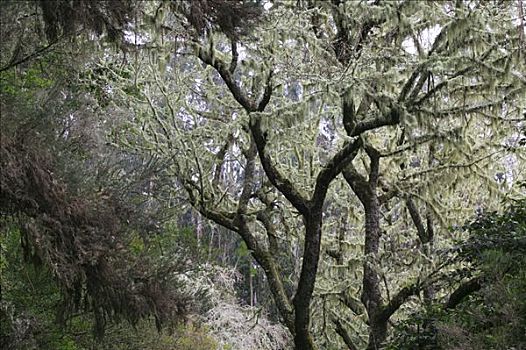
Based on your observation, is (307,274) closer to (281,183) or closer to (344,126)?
(281,183)

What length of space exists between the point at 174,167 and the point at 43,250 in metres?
3.85

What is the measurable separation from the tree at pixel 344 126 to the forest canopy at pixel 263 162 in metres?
0.03

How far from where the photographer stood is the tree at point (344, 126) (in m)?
5.98

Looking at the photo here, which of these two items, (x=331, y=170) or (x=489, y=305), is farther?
(x=331, y=170)

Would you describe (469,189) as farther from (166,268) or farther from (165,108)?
(166,268)

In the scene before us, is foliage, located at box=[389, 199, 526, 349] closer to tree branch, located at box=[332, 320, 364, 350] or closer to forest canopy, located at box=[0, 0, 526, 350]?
forest canopy, located at box=[0, 0, 526, 350]

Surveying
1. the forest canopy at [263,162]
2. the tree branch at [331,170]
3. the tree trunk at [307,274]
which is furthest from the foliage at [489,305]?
the tree branch at [331,170]

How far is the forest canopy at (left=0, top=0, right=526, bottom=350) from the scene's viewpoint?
14.5ft

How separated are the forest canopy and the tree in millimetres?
33

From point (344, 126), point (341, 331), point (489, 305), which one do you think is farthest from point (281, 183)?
point (341, 331)

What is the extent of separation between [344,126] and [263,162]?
1.08m

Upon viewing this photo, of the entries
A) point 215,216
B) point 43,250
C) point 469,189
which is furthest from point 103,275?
point 469,189

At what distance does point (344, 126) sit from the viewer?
6582 millimetres

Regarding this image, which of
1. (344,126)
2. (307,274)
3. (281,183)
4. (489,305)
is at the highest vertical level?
(344,126)
